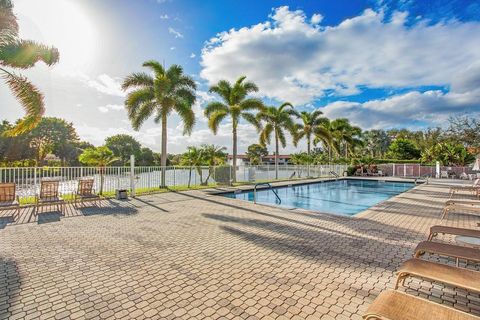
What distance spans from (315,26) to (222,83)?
8.30 metres

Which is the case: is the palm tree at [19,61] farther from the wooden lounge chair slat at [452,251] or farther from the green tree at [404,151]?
the green tree at [404,151]

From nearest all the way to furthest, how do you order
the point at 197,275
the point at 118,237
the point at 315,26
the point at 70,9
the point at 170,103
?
the point at 197,275
the point at 118,237
the point at 70,9
the point at 315,26
the point at 170,103

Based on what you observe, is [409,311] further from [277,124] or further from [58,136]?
[58,136]

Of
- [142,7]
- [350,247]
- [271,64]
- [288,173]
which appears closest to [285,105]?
[288,173]

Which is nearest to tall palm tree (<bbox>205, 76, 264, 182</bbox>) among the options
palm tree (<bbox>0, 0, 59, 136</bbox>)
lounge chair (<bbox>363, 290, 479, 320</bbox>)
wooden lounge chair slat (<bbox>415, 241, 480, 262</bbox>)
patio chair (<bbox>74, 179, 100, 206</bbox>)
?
patio chair (<bbox>74, 179, 100, 206</bbox>)

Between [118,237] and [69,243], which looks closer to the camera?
[69,243]

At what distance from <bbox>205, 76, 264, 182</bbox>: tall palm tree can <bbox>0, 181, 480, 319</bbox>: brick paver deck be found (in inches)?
459

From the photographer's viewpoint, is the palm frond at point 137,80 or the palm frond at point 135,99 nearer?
the palm frond at point 135,99

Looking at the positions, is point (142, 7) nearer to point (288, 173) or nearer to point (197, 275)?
point (197, 275)

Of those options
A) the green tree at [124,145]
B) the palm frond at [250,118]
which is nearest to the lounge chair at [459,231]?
the palm frond at [250,118]

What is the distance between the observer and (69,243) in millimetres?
5027

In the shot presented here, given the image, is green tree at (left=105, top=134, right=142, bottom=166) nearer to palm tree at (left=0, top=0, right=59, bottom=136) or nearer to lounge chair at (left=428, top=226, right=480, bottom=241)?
palm tree at (left=0, top=0, right=59, bottom=136)

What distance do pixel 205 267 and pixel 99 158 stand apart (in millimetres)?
10010

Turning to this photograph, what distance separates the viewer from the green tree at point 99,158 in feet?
37.1
